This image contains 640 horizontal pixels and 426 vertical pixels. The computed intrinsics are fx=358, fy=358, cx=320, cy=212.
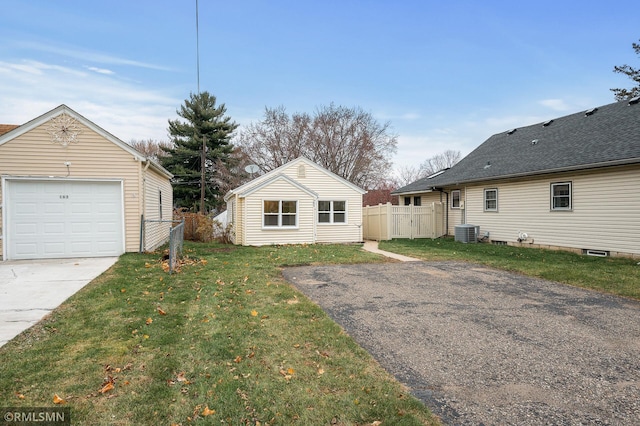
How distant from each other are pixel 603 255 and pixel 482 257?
4.07 m

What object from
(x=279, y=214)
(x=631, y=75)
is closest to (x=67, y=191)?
(x=279, y=214)

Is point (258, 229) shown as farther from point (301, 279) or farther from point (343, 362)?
point (343, 362)

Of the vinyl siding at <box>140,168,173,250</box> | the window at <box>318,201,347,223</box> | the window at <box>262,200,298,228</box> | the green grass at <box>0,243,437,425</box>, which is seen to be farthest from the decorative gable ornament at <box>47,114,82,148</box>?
the window at <box>318,201,347,223</box>

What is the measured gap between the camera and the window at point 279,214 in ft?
52.4

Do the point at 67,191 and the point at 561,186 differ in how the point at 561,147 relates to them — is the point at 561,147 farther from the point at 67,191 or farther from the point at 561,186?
the point at 67,191

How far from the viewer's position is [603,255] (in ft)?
39.0

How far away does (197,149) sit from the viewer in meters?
33.9

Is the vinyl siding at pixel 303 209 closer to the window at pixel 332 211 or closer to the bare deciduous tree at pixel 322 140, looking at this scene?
the window at pixel 332 211

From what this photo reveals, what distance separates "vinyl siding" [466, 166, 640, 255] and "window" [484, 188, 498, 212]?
21cm

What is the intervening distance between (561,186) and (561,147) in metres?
2.11

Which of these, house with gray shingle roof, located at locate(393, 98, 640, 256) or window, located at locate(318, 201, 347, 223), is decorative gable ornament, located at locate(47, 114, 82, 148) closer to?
window, located at locate(318, 201, 347, 223)

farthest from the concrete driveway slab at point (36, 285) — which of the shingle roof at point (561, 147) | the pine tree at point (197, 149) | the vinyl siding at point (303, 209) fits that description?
the pine tree at point (197, 149)

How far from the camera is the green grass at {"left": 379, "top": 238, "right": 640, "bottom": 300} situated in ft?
25.2

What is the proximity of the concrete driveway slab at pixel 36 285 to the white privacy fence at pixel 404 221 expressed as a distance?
1236 cm
